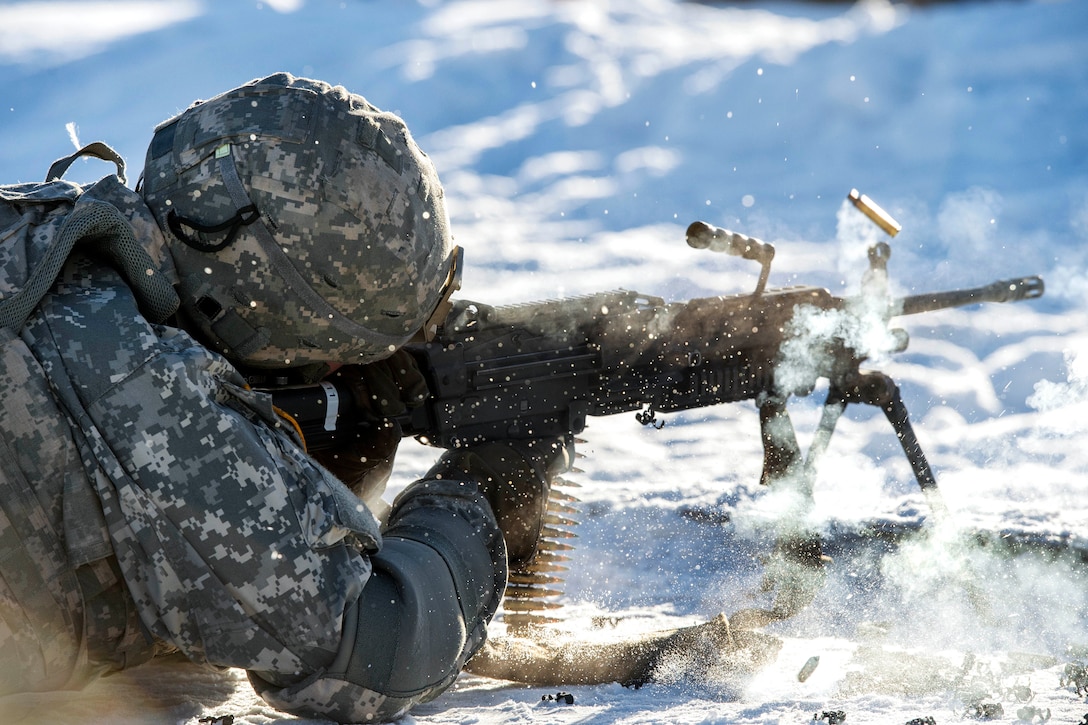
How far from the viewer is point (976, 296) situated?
468cm

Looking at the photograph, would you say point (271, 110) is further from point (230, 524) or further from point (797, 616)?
point (797, 616)

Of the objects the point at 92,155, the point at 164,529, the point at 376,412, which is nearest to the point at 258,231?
the point at 92,155

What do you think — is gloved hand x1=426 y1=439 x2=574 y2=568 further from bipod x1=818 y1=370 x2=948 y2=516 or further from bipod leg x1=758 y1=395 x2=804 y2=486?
bipod x1=818 y1=370 x2=948 y2=516

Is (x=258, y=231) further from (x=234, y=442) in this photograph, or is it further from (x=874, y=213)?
(x=874, y=213)

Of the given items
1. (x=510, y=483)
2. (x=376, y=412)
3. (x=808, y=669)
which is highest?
(x=376, y=412)

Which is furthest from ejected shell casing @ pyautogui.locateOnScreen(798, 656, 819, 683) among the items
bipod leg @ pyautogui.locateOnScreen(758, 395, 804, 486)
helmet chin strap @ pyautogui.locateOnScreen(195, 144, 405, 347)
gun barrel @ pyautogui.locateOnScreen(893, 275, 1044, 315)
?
gun barrel @ pyautogui.locateOnScreen(893, 275, 1044, 315)

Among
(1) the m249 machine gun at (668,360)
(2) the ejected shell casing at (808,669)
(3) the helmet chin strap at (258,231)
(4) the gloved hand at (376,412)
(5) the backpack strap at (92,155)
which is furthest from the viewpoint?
(1) the m249 machine gun at (668,360)

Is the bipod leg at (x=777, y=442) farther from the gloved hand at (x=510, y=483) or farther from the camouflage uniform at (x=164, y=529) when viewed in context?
the camouflage uniform at (x=164, y=529)

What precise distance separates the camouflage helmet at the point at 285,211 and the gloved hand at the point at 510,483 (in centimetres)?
77

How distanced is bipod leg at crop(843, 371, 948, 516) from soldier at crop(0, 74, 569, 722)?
2.56m

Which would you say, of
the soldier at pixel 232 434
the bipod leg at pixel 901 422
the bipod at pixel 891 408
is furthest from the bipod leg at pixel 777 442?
the soldier at pixel 232 434

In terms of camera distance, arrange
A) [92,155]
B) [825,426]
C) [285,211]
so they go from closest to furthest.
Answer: [285,211] → [92,155] → [825,426]

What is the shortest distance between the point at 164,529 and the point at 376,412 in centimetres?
151

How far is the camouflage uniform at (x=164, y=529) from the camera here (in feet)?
5.92
